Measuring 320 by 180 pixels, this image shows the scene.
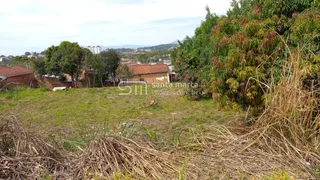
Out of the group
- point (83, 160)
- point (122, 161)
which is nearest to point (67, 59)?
point (83, 160)

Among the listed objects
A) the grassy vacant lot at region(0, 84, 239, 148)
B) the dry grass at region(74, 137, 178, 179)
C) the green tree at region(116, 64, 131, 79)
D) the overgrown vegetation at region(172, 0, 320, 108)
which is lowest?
the grassy vacant lot at region(0, 84, 239, 148)

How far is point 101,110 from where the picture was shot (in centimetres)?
697

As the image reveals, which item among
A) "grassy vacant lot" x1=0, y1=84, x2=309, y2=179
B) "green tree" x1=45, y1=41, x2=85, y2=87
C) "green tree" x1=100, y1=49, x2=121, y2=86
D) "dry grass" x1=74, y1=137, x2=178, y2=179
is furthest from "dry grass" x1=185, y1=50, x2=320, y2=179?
"green tree" x1=100, y1=49, x2=121, y2=86

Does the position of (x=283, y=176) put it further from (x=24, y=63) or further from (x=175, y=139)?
(x=24, y=63)

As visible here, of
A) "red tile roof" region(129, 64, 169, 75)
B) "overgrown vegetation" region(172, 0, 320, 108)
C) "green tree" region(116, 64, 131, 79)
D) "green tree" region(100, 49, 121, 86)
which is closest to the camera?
"overgrown vegetation" region(172, 0, 320, 108)

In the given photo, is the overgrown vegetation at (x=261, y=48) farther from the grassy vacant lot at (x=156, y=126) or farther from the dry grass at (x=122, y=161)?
the dry grass at (x=122, y=161)

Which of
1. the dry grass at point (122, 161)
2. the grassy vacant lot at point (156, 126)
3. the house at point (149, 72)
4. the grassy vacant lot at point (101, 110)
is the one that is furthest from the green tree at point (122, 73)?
the dry grass at point (122, 161)

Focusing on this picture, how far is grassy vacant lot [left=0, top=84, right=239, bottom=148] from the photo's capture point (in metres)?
5.37

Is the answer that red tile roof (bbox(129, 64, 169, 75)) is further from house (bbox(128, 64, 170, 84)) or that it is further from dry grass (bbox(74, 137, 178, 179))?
Result: dry grass (bbox(74, 137, 178, 179))

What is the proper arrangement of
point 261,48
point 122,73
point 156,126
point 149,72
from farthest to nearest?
point 149,72 < point 122,73 < point 156,126 < point 261,48

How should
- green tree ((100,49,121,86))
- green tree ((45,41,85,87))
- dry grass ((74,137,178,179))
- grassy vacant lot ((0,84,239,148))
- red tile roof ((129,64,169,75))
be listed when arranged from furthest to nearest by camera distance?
red tile roof ((129,64,169,75)) → green tree ((100,49,121,86)) → green tree ((45,41,85,87)) → grassy vacant lot ((0,84,239,148)) → dry grass ((74,137,178,179))

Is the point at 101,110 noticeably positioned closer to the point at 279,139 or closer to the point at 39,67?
the point at 279,139

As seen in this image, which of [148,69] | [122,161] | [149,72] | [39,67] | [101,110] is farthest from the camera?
[148,69]

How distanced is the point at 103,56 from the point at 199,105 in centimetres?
1260
